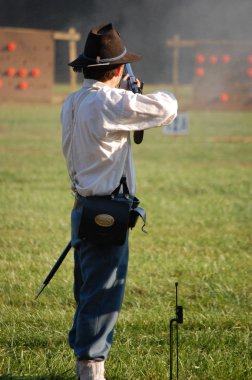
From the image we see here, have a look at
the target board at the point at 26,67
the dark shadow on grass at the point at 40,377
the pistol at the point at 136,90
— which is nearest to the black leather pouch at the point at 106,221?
the pistol at the point at 136,90

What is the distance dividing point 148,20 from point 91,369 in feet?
64.4

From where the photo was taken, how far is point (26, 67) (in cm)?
2806

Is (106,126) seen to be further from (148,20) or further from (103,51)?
(148,20)

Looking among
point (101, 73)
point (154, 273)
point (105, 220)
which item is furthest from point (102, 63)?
point (154, 273)

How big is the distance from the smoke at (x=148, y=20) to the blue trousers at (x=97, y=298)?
14121mm

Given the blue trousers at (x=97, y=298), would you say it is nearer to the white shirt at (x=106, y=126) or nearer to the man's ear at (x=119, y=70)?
the white shirt at (x=106, y=126)

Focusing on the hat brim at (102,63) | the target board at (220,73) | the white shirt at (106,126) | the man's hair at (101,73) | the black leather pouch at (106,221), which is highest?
the hat brim at (102,63)

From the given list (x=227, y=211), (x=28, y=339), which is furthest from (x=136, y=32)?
(x=28, y=339)

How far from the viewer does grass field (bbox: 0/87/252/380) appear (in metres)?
4.02

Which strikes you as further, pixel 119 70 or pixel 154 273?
pixel 154 273

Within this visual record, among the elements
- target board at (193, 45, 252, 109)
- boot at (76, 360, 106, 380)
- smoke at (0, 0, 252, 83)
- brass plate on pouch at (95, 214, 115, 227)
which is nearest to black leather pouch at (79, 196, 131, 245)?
brass plate on pouch at (95, 214, 115, 227)

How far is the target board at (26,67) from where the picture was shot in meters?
27.6

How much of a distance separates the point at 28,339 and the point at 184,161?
8.32 metres

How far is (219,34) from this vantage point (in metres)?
28.5
